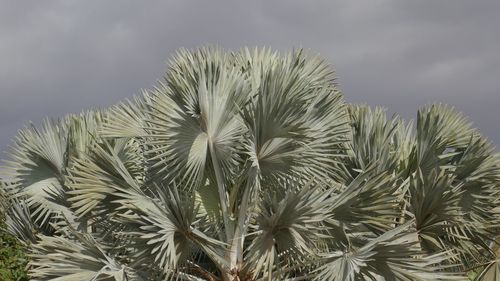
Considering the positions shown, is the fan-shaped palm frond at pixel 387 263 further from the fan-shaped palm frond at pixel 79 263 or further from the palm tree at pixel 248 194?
the fan-shaped palm frond at pixel 79 263

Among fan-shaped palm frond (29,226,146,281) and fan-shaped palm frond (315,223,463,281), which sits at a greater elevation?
fan-shaped palm frond (29,226,146,281)

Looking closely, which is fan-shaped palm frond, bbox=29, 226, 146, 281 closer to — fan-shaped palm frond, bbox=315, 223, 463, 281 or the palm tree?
the palm tree

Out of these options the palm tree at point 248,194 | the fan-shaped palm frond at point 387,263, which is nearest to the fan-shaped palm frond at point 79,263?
the palm tree at point 248,194

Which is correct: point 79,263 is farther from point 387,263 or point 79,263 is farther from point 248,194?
point 387,263

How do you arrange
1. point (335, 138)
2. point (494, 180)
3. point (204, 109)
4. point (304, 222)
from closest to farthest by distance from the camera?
point (304, 222), point (204, 109), point (335, 138), point (494, 180)

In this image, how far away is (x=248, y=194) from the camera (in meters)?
12.3

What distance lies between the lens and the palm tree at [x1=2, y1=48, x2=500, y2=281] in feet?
36.6

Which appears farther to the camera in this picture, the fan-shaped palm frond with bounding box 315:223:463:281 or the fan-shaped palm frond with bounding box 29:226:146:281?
the fan-shaped palm frond with bounding box 29:226:146:281

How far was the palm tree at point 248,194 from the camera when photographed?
1115 centimetres

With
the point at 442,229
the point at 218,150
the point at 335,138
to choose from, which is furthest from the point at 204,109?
the point at 442,229

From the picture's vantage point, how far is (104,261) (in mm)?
11656

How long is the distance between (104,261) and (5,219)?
201 inches

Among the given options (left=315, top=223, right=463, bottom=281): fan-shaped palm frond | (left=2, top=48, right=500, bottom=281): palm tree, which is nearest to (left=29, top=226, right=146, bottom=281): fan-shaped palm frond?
(left=2, top=48, right=500, bottom=281): palm tree

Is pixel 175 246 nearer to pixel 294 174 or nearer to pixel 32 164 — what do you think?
pixel 294 174
